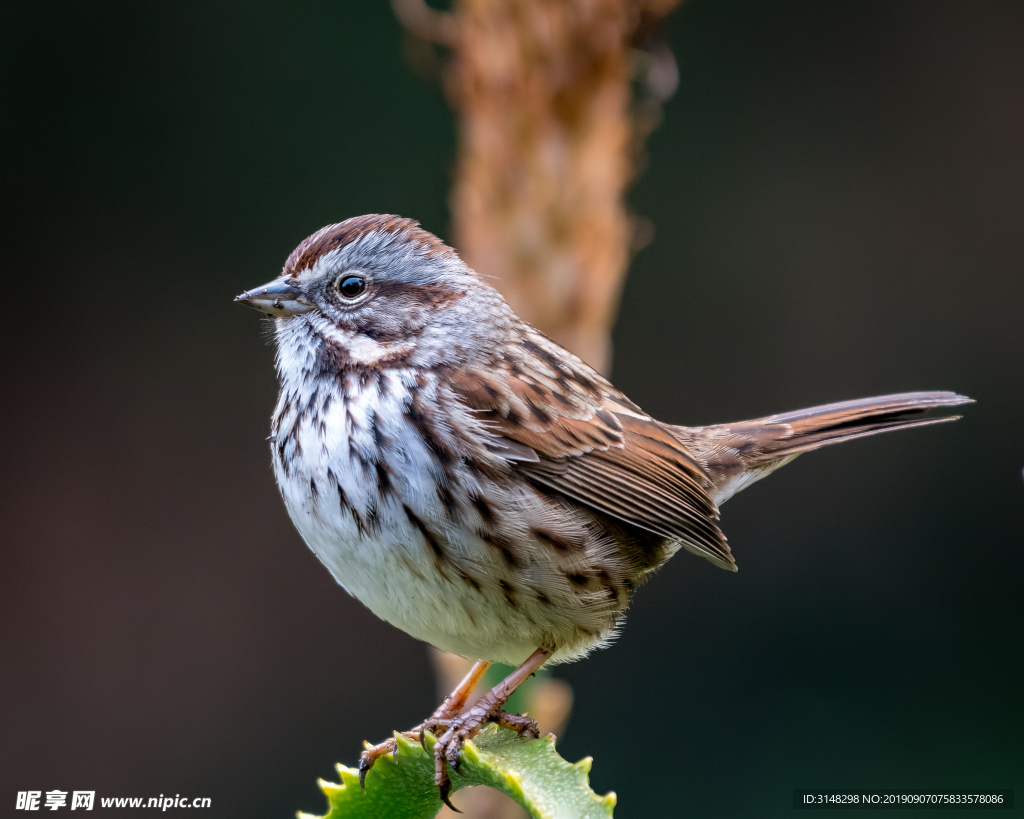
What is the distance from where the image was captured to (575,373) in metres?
2.33

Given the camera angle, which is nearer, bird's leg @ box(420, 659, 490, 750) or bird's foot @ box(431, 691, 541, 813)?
bird's foot @ box(431, 691, 541, 813)

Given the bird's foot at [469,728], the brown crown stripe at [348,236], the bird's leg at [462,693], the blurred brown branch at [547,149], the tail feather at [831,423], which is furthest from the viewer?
the blurred brown branch at [547,149]

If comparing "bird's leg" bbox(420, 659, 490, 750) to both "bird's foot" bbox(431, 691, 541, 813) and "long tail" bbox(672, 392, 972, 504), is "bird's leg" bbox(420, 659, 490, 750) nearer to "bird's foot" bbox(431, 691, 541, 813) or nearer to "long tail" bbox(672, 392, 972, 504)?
"bird's foot" bbox(431, 691, 541, 813)

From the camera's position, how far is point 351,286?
6.59 feet

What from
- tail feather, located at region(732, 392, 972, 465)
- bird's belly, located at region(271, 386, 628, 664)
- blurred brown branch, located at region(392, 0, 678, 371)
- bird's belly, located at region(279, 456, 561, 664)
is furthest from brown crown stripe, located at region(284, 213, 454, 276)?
tail feather, located at region(732, 392, 972, 465)

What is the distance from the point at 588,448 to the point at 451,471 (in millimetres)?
386

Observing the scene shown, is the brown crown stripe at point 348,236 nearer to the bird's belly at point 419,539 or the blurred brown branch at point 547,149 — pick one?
the bird's belly at point 419,539

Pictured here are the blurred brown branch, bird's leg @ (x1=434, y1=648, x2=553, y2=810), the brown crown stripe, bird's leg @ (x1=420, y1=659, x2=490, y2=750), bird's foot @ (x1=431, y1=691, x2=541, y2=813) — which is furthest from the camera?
the blurred brown branch

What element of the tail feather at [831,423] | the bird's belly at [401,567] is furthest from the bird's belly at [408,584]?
the tail feather at [831,423]

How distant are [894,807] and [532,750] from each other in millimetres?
2927

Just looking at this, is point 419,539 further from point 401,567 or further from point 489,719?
point 489,719

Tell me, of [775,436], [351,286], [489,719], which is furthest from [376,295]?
[775,436]

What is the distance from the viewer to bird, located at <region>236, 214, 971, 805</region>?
187cm

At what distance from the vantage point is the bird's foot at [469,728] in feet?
5.29
